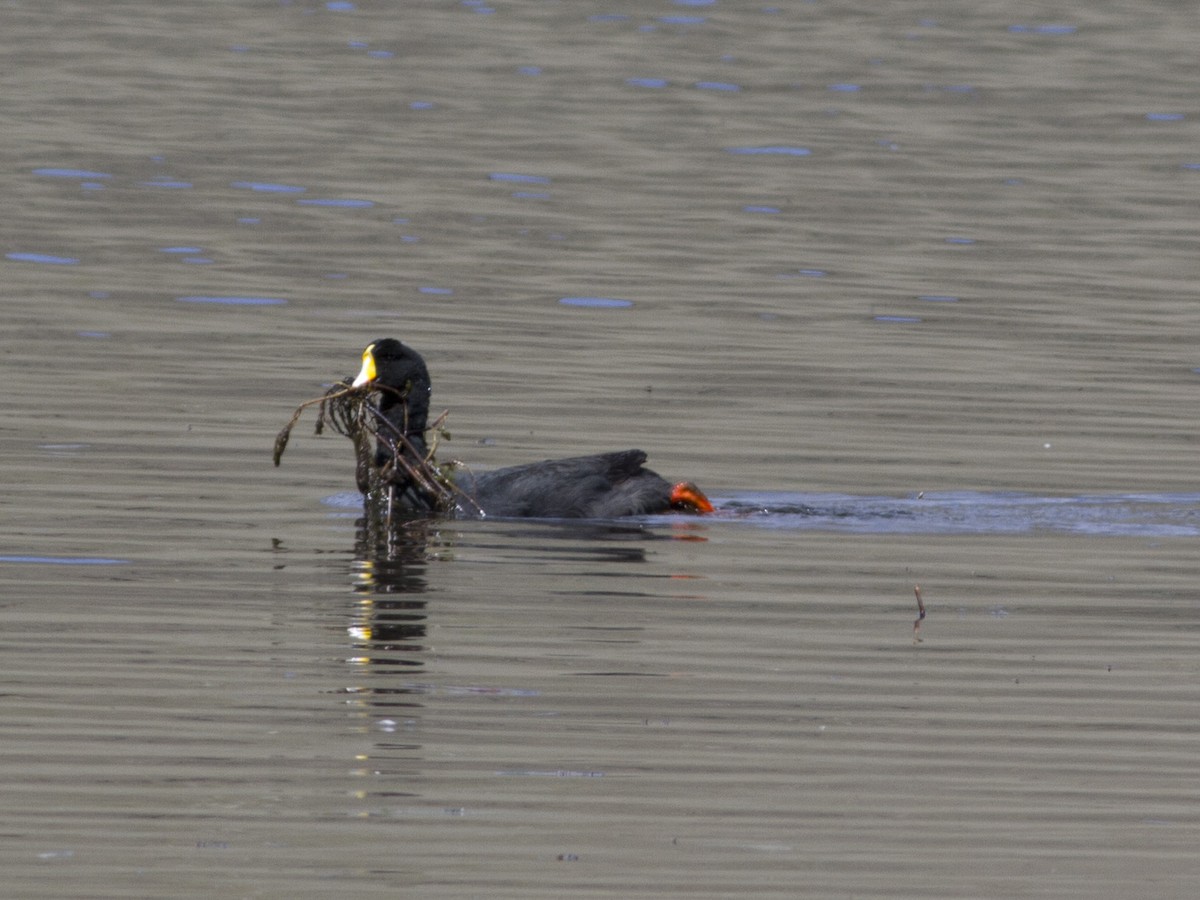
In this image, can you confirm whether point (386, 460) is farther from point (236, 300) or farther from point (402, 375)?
point (236, 300)

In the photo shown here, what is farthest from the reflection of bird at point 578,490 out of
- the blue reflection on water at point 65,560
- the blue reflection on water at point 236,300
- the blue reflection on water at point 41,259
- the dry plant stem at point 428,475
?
the blue reflection on water at point 41,259

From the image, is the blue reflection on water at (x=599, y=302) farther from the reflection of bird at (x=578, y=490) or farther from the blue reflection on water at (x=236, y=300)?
the reflection of bird at (x=578, y=490)

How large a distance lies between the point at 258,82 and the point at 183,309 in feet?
66.8

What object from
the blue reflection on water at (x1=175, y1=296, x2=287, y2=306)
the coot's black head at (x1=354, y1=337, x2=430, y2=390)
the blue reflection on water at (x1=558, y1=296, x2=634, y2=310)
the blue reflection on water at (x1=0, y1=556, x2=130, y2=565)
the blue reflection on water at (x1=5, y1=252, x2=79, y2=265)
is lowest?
the blue reflection on water at (x1=558, y1=296, x2=634, y2=310)

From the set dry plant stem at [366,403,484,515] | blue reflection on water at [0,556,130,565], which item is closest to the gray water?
blue reflection on water at [0,556,130,565]

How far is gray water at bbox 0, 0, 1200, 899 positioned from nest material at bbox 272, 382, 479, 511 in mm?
231

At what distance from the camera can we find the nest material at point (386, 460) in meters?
15.8

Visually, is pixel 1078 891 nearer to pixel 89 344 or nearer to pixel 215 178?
pixel 89 344

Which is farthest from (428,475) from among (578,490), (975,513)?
(975,513)

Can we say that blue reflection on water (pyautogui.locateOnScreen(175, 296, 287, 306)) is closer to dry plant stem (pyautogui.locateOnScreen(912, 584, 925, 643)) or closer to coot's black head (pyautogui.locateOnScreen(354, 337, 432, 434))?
coot's black head (pyautogui.locateOnScreen(354, 337, 432, 434))

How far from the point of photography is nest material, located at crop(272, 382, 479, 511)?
15.8 metres

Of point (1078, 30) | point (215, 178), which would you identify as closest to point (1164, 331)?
point (215, 178)

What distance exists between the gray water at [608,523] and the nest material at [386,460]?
0.76 ft

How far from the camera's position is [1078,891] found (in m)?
Answer: 7.73
